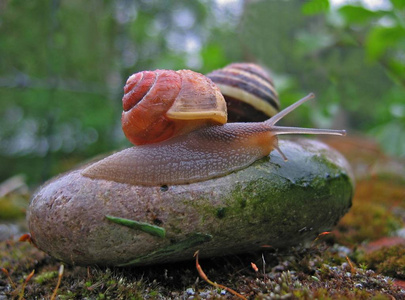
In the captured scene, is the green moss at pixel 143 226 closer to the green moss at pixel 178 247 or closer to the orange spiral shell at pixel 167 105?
the green moss at pixel 178 247

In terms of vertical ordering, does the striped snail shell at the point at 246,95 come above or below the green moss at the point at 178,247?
above

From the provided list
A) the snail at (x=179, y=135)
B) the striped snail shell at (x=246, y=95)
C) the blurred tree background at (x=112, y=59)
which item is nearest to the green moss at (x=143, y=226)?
the snail at (x=179, y=135)

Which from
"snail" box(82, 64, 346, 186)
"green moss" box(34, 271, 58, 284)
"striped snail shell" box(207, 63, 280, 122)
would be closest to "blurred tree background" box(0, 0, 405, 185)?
"striped snail shell" box(207, 63, 280, 122)

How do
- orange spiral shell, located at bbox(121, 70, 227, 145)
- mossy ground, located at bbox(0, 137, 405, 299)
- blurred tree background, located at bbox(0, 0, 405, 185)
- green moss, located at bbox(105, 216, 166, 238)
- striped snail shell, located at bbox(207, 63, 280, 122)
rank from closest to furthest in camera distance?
mossy ground, located at bbox(0, 137, 405, 299) < green moss, located at bbox(105, 216, 166, 238) < orange spiral shell, located at bbox(121, 70, 227, 145) < striped snail shell, located at bbox(207, 63, 280, 122) < blurred tree background, located at bbox(0, 0, 405, 185)

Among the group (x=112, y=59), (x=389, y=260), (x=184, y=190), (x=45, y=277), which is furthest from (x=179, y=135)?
(x=112, y=59)

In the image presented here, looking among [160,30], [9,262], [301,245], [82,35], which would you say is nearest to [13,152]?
[82,35]

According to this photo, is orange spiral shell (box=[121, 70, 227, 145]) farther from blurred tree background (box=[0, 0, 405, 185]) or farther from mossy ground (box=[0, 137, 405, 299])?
blurred tree background (box=[0, 0, 405, 185])
